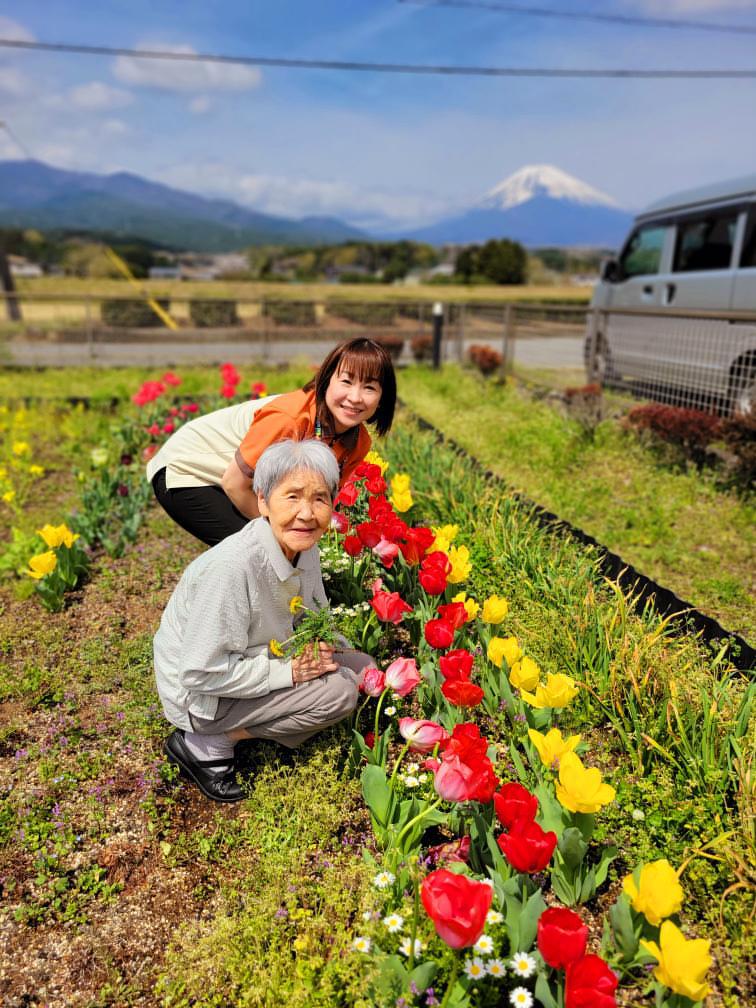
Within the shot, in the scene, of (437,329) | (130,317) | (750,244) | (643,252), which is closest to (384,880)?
(750,244)

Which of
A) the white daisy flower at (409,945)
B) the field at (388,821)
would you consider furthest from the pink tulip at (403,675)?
the white daisy flower at (409,945)

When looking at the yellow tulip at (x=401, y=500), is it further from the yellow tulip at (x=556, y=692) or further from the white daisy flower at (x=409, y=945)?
the white daisy flower at (x=409, y=945)

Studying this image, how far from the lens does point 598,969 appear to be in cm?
126

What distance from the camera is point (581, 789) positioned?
1521mm

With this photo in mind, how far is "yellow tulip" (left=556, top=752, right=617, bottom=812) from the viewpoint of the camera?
59.8 inches

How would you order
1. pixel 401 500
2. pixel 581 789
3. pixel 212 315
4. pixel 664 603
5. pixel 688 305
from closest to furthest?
pixel 581 789, pixel 401 500, pixel 664 603, pixel 688 305, pixel 212 315

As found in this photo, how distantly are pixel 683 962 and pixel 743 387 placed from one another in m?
5.69

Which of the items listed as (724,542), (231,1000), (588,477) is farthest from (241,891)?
(588,477)

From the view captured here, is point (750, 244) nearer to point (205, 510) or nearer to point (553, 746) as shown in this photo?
point (205, 510)

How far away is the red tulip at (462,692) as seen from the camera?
6.36 ft

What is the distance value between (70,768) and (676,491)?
4.77m

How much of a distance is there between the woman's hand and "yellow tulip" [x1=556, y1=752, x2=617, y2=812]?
0.85 m

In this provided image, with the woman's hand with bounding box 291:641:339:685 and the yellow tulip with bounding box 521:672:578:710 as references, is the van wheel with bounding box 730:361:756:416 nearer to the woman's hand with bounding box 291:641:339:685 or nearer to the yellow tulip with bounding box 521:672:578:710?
the yellow tulip with bounding box 521:672:578:710

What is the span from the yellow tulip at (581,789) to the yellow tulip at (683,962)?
11.6 inches
